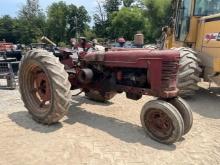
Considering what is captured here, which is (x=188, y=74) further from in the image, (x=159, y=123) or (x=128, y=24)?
(x=128, y=24)

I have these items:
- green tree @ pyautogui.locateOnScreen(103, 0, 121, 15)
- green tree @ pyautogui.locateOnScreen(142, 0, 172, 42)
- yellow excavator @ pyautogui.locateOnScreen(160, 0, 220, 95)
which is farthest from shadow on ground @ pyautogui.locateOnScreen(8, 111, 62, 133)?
green tree @ pyautogui.locateOnScreen(103, 0, 121, 15)

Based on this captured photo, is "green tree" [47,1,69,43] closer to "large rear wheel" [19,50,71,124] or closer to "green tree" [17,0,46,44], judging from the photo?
"green tree" [17,0,46,44]

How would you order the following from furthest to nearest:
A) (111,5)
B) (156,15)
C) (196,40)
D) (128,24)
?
1. (111,5)
2. (128,24)
3. (156,15)
4. (196,40)

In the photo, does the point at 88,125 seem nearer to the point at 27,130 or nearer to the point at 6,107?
the point at 27,130

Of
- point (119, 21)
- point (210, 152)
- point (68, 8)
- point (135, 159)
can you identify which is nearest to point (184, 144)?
point (210, 152)

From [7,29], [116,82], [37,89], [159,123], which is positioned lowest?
[7,29]

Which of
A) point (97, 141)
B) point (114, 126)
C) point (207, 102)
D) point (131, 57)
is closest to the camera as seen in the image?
point (97, 141)

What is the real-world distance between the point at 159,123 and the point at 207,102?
3.24m

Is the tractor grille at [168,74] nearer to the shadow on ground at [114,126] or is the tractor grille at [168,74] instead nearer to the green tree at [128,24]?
the shadow on ground at [114,126]

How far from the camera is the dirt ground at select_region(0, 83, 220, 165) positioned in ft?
15.2

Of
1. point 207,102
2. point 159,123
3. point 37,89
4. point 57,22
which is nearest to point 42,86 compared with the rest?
point 37,89

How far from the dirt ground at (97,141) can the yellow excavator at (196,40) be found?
0.99 meters

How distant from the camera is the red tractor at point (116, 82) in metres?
5.25

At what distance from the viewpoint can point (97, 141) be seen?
17.1 feet
